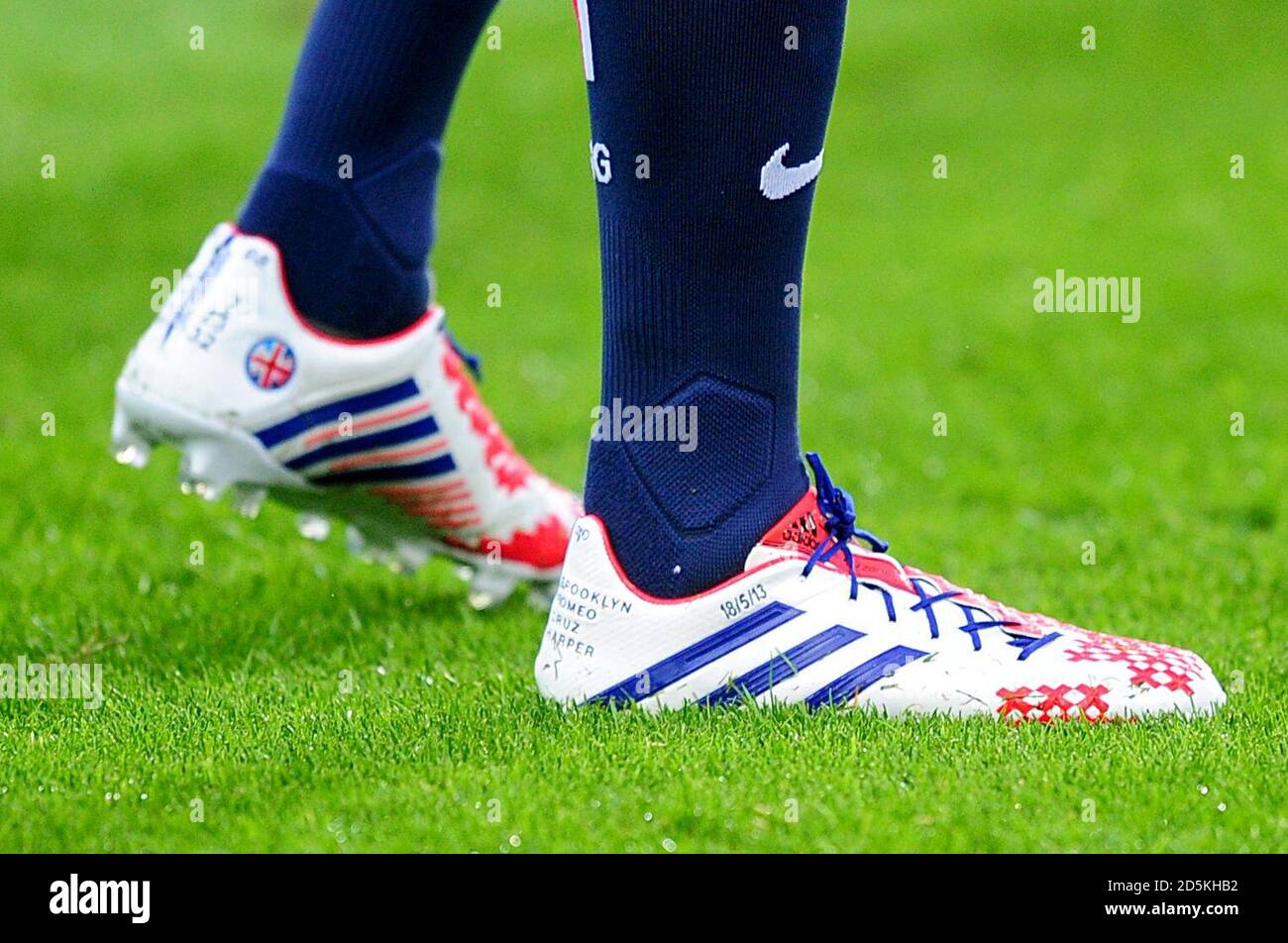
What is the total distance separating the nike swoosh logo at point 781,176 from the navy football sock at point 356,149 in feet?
2.12

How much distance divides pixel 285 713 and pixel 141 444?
24.6 inches

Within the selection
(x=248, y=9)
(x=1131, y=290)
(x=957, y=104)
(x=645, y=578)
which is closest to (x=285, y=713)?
(x=645, y=578)

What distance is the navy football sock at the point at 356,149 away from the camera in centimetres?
217

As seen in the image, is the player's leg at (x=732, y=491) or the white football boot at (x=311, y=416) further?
the white football boot at (x=311, y=416)

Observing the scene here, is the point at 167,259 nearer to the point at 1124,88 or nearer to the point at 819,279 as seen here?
the point at 819,279

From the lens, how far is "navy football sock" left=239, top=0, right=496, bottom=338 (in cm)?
217

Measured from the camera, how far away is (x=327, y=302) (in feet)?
7.28

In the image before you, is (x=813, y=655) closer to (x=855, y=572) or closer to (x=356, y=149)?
(x=855, y=572)

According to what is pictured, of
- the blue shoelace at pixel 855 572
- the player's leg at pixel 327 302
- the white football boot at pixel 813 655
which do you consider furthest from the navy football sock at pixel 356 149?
the blue shoelace at pixel 855 572

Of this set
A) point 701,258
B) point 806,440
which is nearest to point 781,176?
point 701,258

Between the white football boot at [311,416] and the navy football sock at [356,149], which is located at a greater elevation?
the navy football sock at [356,149]

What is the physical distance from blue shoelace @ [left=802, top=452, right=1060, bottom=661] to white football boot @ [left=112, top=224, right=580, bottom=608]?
0.66 m

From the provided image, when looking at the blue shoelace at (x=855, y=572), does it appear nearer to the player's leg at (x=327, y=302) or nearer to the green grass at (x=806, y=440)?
the green grass at (x=806, y=440)

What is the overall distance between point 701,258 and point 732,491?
0.86 feet
